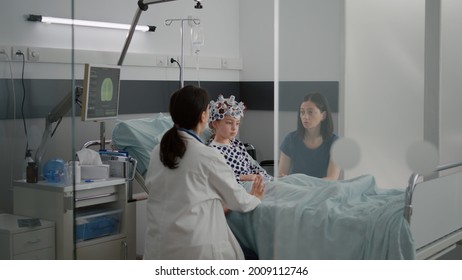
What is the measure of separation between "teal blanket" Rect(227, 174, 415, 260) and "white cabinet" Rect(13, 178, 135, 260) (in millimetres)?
1056

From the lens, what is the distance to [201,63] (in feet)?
18.5

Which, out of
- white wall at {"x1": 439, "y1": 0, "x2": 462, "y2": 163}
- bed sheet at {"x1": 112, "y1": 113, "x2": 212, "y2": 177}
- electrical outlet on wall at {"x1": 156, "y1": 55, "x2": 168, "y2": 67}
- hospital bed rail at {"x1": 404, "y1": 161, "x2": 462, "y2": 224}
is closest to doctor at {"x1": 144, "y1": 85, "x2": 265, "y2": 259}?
hospital bed rail at {"x1": 404, "y1": 161, "x2": 462, "y2": 224}

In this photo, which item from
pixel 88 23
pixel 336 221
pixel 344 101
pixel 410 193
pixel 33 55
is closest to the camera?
pixel 344 101

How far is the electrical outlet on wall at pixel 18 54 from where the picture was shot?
3.20m

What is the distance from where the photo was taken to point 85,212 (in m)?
3.83

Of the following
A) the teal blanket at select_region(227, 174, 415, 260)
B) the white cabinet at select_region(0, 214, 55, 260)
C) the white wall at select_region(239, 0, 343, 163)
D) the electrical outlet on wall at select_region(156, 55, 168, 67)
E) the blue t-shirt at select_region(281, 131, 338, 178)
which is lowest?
the white cabinet at select_region(0, 214, 55, 260)

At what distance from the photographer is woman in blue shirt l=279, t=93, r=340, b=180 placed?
2330 millimetres

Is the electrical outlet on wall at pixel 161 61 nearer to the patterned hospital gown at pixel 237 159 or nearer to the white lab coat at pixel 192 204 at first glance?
the patterned hospital gown at pixel 237 159

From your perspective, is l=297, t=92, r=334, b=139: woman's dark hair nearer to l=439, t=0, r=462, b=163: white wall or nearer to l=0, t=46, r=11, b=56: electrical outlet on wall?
l=439, t=0, r=462, b=163: white wall

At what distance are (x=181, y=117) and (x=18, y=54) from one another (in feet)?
3.42

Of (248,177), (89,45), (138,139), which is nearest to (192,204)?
(248,177)

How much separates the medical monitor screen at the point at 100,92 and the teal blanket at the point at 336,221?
5.08 feet

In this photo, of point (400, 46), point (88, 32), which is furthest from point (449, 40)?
point (88, 32)

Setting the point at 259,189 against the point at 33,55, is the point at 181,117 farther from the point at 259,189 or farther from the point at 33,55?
the point at 33,55
